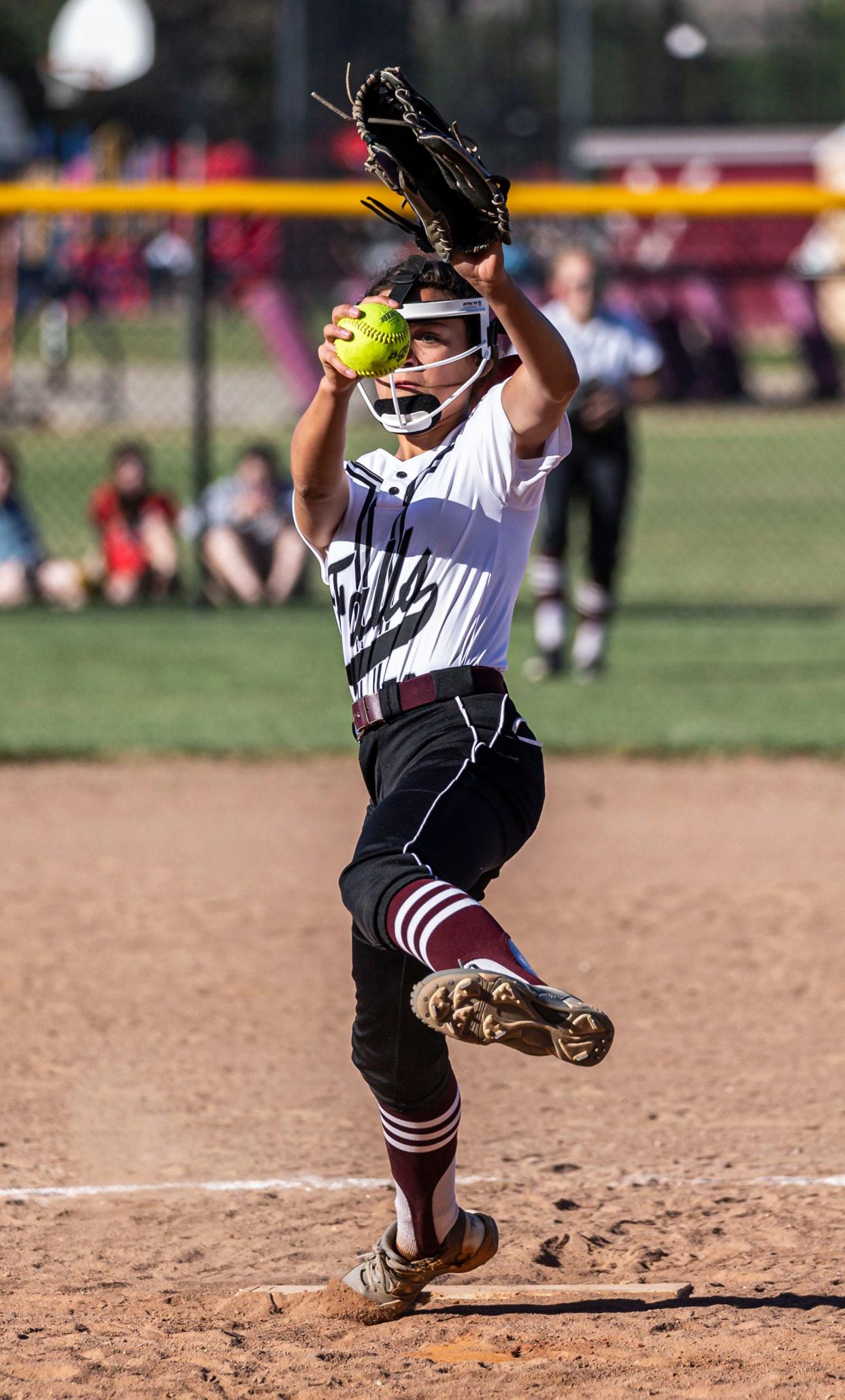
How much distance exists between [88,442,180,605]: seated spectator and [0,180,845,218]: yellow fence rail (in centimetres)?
153

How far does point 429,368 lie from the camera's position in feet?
10.7

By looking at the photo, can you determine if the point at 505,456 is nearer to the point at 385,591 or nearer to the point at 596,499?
the point at 385,591

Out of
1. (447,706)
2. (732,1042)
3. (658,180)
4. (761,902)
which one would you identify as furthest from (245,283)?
(658,180)

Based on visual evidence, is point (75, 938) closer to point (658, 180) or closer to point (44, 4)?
point (658, 180)

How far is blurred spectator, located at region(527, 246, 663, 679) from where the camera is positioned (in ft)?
31.1

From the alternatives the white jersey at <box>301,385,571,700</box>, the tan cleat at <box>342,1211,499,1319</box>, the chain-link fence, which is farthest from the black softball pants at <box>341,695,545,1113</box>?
the chain-link fence

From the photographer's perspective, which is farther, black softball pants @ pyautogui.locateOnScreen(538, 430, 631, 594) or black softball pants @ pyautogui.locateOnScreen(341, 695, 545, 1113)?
black softball pants @ pyautogui.locateOnScreen(538, 430, 631, 594)

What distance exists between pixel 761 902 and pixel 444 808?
3.32 metres

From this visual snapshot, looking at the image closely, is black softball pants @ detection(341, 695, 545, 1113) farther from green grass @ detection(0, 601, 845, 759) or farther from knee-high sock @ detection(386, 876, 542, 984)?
green grass @ detection(0, 601, 845, 759)

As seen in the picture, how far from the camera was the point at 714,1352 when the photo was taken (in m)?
3.08

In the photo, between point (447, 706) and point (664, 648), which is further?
point (664, 648)

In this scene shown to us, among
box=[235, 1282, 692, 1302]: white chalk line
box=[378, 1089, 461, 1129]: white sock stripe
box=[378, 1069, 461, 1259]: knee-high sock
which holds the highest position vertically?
box=[378, 1089, 461, 1129]: white sock stripe

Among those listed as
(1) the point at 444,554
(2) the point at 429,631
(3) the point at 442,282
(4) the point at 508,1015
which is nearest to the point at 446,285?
(3) the point at 442,282

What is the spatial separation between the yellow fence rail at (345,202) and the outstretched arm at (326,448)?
27.2 ft
